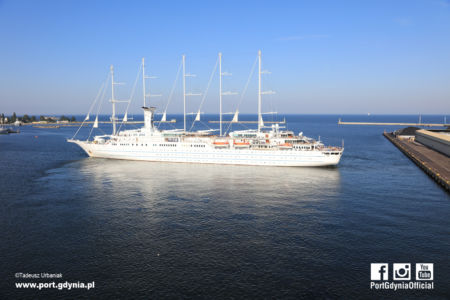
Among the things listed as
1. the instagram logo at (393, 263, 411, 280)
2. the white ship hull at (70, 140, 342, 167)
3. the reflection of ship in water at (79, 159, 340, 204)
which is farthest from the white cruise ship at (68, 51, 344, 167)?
the instagram logo at (393, 263, 411, 280)

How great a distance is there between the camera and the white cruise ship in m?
57.0

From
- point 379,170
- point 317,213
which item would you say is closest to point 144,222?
point 317,213

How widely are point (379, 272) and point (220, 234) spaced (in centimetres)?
1190

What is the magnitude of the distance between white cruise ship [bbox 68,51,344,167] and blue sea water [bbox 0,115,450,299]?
9901 millimetres

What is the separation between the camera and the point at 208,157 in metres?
60.6

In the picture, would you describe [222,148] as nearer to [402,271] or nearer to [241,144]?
[241,144]

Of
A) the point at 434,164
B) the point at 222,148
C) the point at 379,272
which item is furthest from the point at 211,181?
the point at 434,164

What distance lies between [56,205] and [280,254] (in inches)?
970

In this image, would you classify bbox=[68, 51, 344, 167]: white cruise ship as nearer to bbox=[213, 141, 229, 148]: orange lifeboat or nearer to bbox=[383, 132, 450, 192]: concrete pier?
bbox=[213, 141, 229, 148]: orange lifeboat

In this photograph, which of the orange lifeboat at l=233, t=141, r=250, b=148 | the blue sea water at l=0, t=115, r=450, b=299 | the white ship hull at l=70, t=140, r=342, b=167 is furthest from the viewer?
the orange lifeboat at l=233, t=141, r=250, b=148

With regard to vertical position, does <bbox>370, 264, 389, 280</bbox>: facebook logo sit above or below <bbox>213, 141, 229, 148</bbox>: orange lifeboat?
below

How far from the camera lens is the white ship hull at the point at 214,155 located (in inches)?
2232

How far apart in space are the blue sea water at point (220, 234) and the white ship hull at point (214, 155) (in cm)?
968

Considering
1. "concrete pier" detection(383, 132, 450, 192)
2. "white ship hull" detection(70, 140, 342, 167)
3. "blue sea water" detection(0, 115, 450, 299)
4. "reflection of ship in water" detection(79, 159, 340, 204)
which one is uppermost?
"white ship hull" detection(70, 140, 342, 167)
